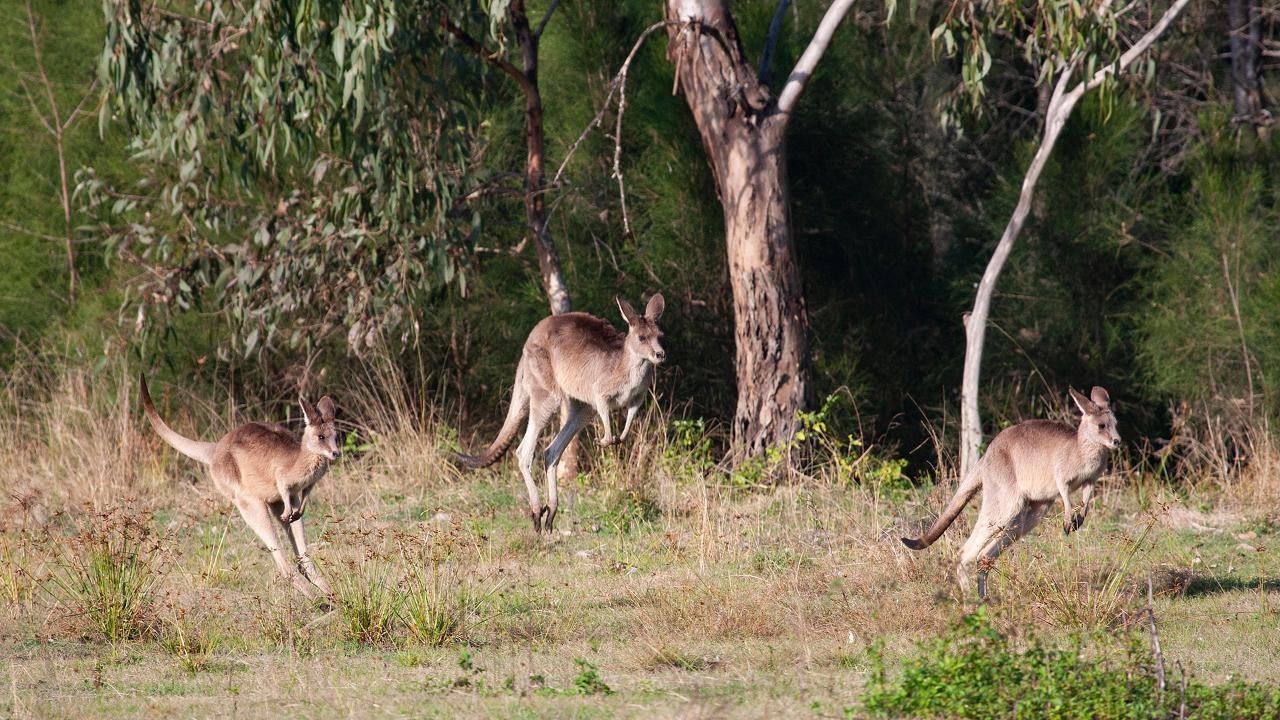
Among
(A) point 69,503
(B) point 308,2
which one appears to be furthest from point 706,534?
(A) point 69,503

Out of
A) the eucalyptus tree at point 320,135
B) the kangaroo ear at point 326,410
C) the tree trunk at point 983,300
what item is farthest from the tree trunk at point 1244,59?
the kangaroo ear at point 326,410

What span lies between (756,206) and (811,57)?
1098 millimetres

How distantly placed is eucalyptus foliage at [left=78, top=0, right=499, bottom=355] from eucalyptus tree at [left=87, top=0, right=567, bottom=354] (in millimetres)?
14

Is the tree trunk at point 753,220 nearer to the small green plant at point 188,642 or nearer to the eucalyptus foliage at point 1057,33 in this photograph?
the eucalyptus foliage at point 1057,33

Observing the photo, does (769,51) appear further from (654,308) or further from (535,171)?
(654,308)

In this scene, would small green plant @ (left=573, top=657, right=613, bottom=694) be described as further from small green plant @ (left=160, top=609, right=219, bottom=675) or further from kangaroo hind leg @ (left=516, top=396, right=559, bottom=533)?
kangaroo hind leg @ (left=516, top=396, right=559, bottom=533)

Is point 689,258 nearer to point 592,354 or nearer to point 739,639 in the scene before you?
point 592,354

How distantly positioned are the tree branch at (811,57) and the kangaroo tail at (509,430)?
268 cm

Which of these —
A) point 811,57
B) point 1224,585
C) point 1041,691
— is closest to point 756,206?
point 811,57

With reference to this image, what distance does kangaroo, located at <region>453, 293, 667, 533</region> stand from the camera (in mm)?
8672

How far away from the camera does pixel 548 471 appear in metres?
8.91

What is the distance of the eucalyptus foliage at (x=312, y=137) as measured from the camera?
855 centimetres

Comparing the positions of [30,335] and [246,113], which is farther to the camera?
[30,335]

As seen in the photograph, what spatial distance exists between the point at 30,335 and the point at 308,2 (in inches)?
246
